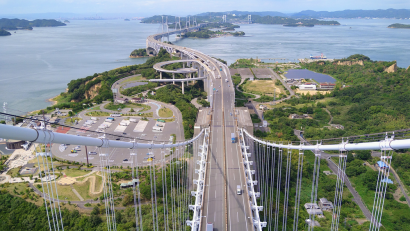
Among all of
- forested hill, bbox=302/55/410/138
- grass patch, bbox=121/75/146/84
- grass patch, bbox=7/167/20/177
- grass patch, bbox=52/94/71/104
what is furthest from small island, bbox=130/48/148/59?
grass patch, bbox=7/167/20/177

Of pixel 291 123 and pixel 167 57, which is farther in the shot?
pixel 167 57

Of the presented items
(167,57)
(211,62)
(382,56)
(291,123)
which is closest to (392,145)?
(291,123)

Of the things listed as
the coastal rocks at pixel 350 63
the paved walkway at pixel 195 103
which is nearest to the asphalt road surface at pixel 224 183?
the paved walkway at pixel 195 103

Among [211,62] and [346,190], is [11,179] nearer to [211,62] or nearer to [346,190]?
[346,190]

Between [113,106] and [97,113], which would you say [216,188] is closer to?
[97,113]

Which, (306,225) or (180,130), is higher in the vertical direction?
(180,130)

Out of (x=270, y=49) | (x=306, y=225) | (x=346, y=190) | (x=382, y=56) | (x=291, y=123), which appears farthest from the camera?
(x=270, y=49)

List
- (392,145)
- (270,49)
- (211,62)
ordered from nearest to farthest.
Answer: (392,145) < (211,62) < (270,49)

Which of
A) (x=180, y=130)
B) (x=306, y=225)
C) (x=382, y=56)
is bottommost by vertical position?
(x=306, y=225)

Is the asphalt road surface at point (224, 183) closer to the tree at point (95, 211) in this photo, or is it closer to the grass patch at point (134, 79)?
the tree at point (95, 211)
